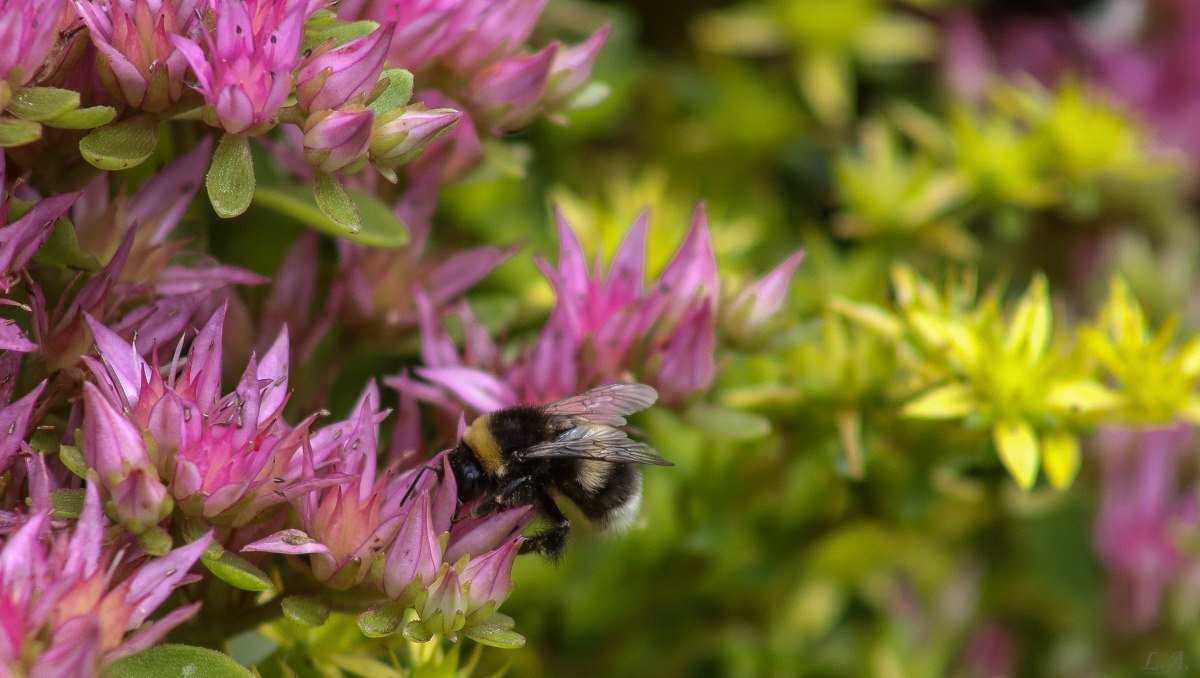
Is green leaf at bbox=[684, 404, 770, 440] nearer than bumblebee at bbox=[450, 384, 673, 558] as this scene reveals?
No

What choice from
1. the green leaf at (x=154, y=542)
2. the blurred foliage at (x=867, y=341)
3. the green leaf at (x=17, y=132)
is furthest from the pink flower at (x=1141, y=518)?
the green leaf at (x=17, y=132)

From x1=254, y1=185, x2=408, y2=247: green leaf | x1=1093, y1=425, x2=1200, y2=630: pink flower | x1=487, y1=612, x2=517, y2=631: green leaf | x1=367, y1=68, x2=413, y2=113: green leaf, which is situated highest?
x1=367, y1=68, x2=413, y2=113: green leaf

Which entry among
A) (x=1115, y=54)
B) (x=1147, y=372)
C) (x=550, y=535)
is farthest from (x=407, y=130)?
(x=1115, y=54)

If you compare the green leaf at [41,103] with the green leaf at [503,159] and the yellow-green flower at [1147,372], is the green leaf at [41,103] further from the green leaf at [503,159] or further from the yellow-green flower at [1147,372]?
the yellow-green flower at [1147,372]

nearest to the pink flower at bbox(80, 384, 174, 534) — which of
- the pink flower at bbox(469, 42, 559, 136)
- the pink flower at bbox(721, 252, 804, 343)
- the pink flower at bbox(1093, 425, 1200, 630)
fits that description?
the pink flower at bbox(469, 42, 559, 136)

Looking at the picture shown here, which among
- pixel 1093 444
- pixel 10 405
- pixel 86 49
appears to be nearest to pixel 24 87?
pixel 86 49

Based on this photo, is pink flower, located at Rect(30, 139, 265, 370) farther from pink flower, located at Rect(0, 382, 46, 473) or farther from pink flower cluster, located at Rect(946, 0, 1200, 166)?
pink flower cluster, located at Rect(946, 0, 1200, 166)
